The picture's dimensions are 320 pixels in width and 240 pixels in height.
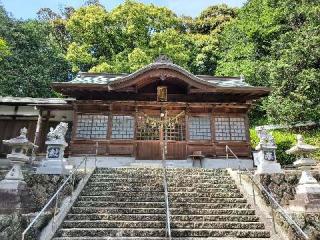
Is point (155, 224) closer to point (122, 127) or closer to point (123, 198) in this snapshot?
point (123, 198)

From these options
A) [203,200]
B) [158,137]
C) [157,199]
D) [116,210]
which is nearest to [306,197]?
[203,200]

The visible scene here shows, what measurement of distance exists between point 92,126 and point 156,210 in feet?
27.8

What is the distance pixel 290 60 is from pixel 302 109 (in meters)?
4.13

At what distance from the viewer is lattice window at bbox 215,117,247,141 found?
53.4ft

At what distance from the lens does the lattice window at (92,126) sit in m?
16.2

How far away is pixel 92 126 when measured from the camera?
1631cm

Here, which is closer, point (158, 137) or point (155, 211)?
point (155, 211)

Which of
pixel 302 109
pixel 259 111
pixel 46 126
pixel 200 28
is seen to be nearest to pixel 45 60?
pixel 46 126

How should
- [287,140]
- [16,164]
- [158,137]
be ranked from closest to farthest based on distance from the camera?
[16,164], [158,137], [287,140]

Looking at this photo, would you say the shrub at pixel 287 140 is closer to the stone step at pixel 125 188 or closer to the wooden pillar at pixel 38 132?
the stone step at pixel 125 188

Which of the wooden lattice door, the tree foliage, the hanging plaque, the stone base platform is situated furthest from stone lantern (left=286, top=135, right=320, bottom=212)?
the tree foliage

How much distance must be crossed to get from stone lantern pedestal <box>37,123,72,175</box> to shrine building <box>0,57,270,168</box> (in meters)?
4.16

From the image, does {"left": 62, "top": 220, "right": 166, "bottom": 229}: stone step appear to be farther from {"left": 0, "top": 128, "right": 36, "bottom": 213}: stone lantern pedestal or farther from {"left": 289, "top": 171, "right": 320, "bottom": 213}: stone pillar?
{"left": 289, "top": 171, "right": 320, "bottom": 213}: stone pillar

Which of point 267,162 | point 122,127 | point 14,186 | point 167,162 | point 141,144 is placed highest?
point 122,127
